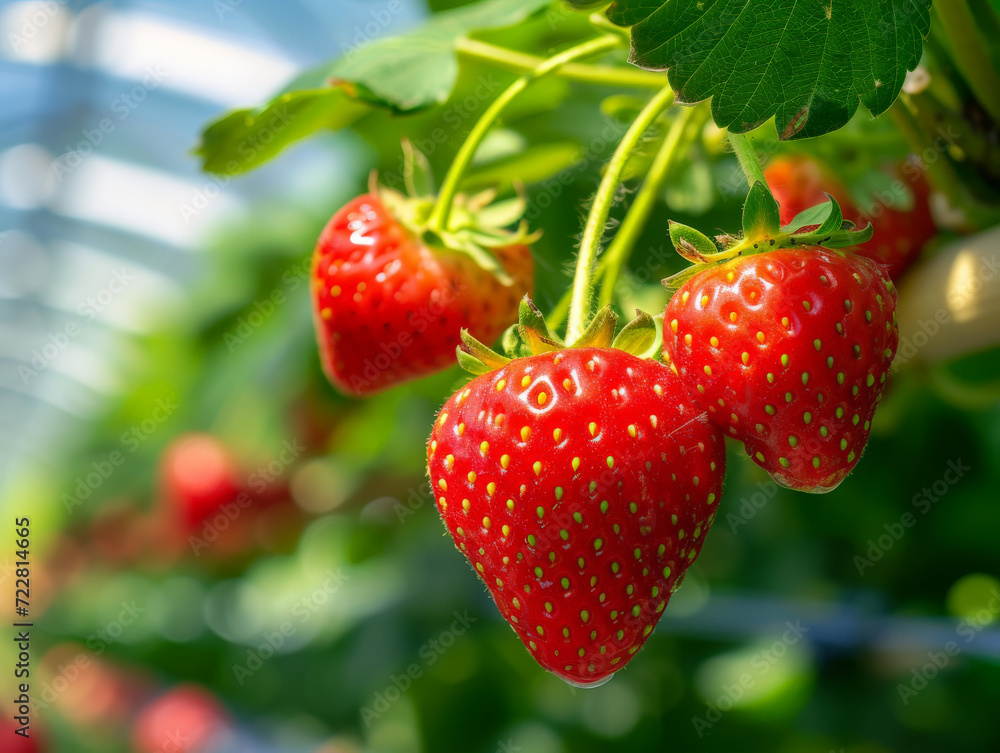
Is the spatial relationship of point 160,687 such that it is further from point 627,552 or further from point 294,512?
point 627,552

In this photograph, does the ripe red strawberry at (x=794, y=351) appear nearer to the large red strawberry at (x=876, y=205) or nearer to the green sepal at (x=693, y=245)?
the green sepal at (x=693, y=245)

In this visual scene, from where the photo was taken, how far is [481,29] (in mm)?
872

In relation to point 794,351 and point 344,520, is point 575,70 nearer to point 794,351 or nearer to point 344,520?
point 794,351

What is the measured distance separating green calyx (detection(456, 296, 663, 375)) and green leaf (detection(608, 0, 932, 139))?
13cm

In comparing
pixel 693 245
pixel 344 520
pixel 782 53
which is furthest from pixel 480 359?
pixel 344 520

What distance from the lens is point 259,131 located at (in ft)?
2.74

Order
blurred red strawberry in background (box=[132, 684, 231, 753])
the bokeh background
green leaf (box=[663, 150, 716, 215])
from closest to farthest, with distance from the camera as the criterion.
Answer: green leaf (box=[663, 150, 716, 215]), the bokeh background, blurred red strawberry in background (box=[132, 684, 231, 753])

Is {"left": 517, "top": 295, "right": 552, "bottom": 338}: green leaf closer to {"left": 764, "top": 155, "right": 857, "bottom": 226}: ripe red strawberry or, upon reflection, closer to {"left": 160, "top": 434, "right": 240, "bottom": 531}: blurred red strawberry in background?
{"left": 764, "top": 155, "right": 857, "bottom": 226}: ripe red strawberry

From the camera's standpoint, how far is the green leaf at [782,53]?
1.66ft

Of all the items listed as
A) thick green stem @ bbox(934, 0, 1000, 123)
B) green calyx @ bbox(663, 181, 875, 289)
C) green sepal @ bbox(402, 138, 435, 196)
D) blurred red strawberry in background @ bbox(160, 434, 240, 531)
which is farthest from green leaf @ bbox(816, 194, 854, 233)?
blurred red strawberry in background @ bbox(160, 434, 240, 531)

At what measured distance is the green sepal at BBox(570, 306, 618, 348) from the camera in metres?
0.56

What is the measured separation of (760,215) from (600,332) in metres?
0.12

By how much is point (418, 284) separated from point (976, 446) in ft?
3.38

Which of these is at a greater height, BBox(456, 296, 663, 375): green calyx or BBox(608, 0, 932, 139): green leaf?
BBox(608, 0, 932, 139): green leaf
